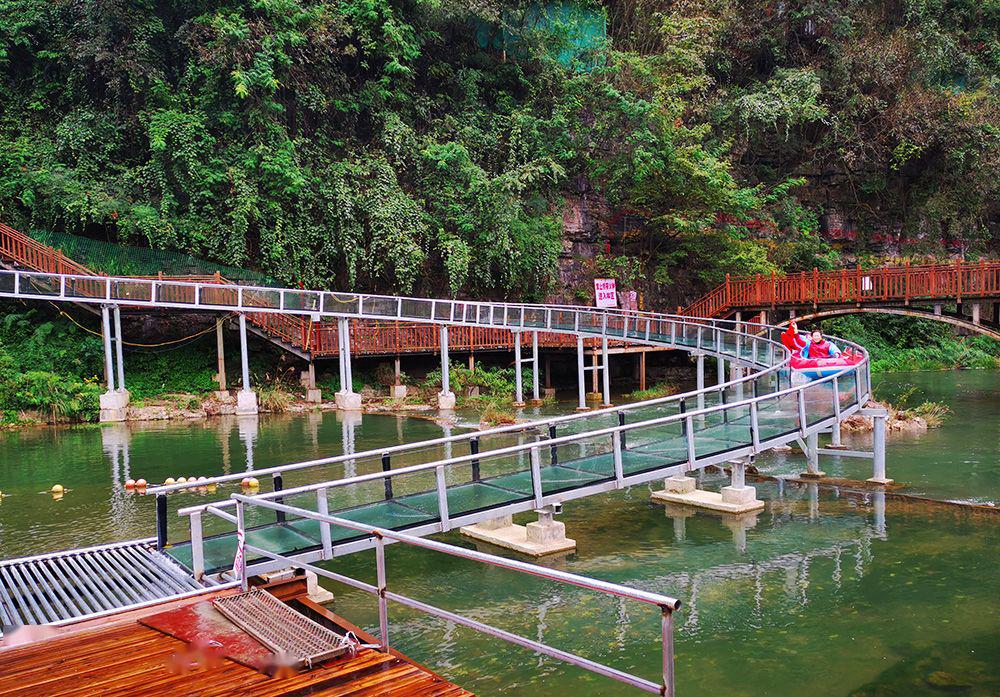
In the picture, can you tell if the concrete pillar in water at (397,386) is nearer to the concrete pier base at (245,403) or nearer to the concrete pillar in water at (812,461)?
the concrete pier base at (245,403)

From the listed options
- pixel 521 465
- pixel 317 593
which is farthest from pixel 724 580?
pixel 317 593

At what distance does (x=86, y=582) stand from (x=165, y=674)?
2874 millimetres

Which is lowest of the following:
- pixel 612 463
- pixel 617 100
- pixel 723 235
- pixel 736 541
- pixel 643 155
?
pixel 736 541

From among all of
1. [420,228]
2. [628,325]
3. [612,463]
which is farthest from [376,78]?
[612,463]

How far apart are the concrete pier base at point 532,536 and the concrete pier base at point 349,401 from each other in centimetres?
1564

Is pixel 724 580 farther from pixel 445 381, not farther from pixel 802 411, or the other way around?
pixel 445 381

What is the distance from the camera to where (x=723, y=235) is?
38.4m

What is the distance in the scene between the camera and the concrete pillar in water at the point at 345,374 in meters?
28.2

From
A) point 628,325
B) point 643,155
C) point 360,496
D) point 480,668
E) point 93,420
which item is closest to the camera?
point 480,668

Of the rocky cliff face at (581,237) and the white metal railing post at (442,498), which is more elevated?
the rocky cliff face at (581,237)

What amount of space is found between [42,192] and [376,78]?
14.1 metres

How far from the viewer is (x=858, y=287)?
29.2 metres

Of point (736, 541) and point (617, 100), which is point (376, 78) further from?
point (736, 541)

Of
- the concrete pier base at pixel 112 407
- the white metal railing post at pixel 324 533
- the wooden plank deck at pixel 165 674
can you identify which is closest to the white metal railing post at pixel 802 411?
the white metal railing post at pixel 324 533
